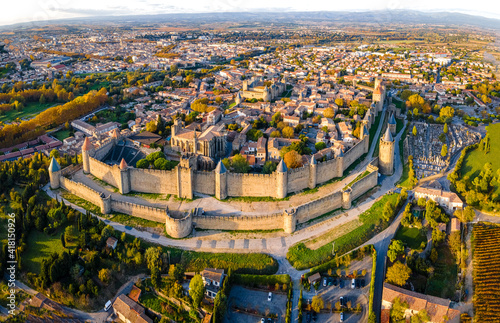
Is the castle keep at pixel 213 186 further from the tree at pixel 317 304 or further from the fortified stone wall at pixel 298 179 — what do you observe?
the tree at pixel 317 304

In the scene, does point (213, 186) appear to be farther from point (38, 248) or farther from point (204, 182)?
point (38, 248)

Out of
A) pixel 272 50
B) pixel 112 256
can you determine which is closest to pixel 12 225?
pixel 112 256

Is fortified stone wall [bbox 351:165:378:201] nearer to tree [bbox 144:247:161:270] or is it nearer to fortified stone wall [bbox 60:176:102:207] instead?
tree [bbox 144:247:161:270]

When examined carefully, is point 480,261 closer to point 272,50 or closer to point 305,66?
point 305,66

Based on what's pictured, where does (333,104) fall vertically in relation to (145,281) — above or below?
above

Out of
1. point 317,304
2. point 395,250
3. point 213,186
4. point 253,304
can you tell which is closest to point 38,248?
point 213,186

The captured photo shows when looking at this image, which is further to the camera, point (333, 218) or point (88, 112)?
point (88, 112)
